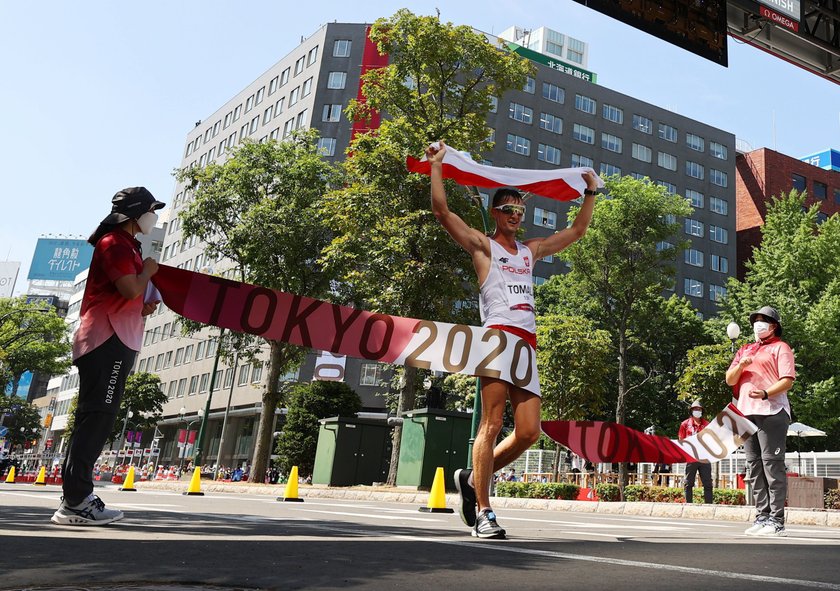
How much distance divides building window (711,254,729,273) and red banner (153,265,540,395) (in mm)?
70591

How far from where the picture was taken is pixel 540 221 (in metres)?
64.4

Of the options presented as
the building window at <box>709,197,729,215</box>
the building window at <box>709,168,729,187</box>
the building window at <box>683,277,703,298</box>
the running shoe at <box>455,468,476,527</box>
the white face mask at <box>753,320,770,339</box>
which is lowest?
the running shoe at <box>455,468,476,527</box>

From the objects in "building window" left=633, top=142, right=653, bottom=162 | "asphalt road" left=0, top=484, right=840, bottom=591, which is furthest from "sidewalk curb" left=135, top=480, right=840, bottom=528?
"building window" left=633, top=142, right=653, bottom=162

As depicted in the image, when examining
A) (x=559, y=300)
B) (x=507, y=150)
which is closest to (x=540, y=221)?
(x=507, y=150)

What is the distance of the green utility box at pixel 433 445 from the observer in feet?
64.8

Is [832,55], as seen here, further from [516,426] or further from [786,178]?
[786,178]

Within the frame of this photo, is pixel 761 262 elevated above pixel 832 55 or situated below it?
above

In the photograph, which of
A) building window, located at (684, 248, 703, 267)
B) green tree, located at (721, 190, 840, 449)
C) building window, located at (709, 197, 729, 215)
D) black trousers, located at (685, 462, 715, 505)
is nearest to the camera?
black trousers, located at (685, 462, 715, 505)

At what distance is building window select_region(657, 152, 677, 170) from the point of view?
72500 millimetres

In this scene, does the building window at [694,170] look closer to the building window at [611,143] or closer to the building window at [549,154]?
the building window at [611,143]

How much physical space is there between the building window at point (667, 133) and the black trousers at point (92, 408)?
74442 mm

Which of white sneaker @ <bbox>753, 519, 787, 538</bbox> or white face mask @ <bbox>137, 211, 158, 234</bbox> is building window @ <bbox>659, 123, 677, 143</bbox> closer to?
white sneaker @ <bbox>753, 519, 787, 538</bbox>

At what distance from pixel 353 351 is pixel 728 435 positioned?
3.64 m

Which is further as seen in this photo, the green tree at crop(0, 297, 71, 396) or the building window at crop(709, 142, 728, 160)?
the building window at crop(709, 142, 728, 160)
